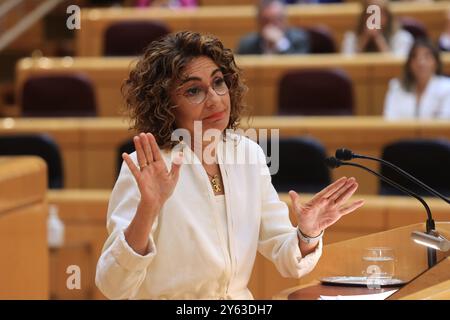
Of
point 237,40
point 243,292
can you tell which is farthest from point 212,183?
point 237,40

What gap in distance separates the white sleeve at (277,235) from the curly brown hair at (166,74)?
122 mm

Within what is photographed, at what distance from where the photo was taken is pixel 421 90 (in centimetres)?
334

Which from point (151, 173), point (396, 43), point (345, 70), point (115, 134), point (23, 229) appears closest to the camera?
point (151, 173)

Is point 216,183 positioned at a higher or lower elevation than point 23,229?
higher

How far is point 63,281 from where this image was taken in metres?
2.83

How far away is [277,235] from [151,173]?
21 centimetres

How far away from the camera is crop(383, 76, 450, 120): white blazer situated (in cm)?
327

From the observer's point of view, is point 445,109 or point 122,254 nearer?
point 122,254

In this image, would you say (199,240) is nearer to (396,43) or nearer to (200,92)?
(200,92)

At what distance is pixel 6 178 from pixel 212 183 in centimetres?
87

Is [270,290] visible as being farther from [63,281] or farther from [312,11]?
[312,11]

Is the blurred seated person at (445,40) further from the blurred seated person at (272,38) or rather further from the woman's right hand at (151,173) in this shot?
the woman's right hand at (151,173)

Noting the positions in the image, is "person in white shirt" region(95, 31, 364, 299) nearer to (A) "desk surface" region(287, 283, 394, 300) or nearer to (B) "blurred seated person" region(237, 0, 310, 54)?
(A) "desk surface" region(287, 283, 394, 300)

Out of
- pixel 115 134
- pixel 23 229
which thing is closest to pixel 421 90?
pixel 115 134
